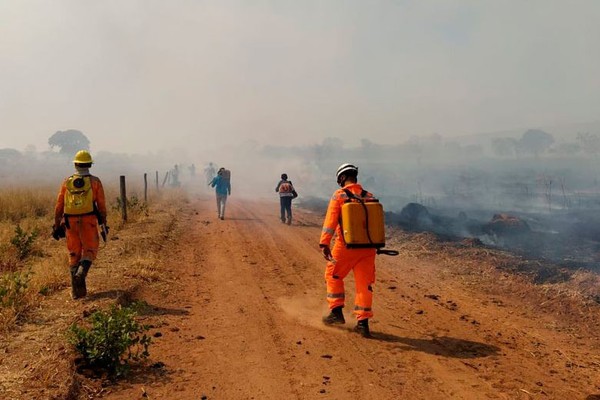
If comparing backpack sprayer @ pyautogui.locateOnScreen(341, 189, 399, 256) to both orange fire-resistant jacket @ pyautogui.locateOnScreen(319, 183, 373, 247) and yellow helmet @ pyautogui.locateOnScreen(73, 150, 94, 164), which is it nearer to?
orange fire-resistant jacket @ pyautogui.locateOnScreen(319, 183, 373, 247)

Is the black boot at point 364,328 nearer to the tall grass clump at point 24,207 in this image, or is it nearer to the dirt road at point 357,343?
the dirt road at point 357,343

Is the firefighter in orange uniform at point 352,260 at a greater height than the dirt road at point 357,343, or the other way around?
the firefighter in orange uniform at point 352,260

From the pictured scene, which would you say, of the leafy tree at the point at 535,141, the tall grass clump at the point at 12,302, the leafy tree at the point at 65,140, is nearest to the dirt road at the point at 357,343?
the tall grass clump at the point at 12,302

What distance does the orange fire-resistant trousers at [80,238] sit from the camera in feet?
22.0

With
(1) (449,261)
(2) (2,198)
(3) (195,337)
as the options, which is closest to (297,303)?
(3) (195,337)

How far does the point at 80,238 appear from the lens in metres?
6.73

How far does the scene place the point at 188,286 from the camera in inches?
303

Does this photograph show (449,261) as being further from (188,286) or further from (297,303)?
(188,286)

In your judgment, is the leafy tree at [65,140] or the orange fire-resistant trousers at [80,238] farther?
the leafy tree at [65,140]

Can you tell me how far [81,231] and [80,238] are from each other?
0.38ft

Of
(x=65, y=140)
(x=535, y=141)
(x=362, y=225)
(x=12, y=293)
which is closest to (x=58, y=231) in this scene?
(x=12, y=293)

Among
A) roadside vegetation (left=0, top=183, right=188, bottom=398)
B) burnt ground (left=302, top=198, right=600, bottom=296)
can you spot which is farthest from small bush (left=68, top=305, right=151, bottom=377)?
burnt ground (left=302, top=198, right=600, bottom=296)

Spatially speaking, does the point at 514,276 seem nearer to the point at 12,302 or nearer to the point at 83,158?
the point at 83,158

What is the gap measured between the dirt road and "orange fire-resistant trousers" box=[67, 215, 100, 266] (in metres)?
1.10
